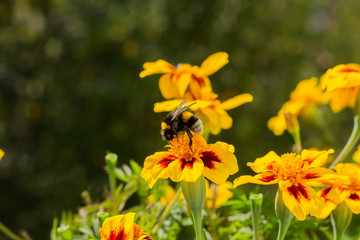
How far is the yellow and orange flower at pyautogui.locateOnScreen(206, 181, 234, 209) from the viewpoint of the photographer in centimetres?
103

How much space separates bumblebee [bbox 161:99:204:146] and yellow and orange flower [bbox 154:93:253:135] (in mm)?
14

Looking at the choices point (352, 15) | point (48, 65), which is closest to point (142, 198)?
point (48, 65)

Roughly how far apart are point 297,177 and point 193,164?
0.55ft

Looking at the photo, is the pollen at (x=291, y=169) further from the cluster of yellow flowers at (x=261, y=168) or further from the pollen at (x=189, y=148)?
the pollen at (x=189, y=148)

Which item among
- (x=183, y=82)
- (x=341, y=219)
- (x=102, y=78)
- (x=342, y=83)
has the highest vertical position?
(x=102, y=78)

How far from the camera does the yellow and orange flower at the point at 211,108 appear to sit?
3.22ft

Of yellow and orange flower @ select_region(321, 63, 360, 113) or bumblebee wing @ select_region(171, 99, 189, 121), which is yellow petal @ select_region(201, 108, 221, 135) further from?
yellow and orange flower @ select_region(321, 63, 360, 113)

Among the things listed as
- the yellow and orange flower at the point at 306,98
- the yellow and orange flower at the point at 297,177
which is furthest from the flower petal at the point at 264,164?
the yellow and orange flower at the point at 306,98

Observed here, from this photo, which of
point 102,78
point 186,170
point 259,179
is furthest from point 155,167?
point 102,78

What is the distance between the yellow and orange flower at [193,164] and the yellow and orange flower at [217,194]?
200mm

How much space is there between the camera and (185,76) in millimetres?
1053

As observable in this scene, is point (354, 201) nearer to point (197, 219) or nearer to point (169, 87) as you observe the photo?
point (197, 219)

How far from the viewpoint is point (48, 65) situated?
4.41 meters

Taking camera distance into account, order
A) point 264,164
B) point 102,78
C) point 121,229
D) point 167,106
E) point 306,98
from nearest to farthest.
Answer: point 121,229 < point 264,164 < point 167,106 < point 306,98 < point 102,78
